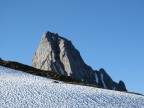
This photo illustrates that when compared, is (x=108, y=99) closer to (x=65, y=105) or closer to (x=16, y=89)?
(x=65, y=105)

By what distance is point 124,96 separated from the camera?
140ft

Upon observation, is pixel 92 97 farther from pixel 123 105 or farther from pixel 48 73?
pixel 48 73

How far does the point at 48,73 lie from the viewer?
68.9 m

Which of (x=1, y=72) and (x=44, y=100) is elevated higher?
(x=1, y=72)

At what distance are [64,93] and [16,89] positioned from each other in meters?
4.91

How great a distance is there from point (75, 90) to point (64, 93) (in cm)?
269

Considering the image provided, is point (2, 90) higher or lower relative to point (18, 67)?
lower

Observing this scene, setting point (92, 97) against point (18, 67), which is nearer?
point (92, 97)

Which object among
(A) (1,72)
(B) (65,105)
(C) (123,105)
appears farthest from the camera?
(A) (1,72)

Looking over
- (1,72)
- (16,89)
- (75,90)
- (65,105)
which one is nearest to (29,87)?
(16,89)

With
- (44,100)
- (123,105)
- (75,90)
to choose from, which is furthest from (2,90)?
(123,105)

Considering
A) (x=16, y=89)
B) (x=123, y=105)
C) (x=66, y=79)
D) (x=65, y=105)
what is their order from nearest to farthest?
(x=65, y=105)
(x=123, y=105)
(x=16, y=89)
(x=66, y=79)

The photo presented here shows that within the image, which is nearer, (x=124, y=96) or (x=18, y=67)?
(x=124, y=96)

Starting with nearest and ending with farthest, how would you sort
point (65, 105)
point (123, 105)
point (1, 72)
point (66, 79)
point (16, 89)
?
point (65, 105), point (123, 105), point (16, 89), point (1, 72), point (66, 79)
